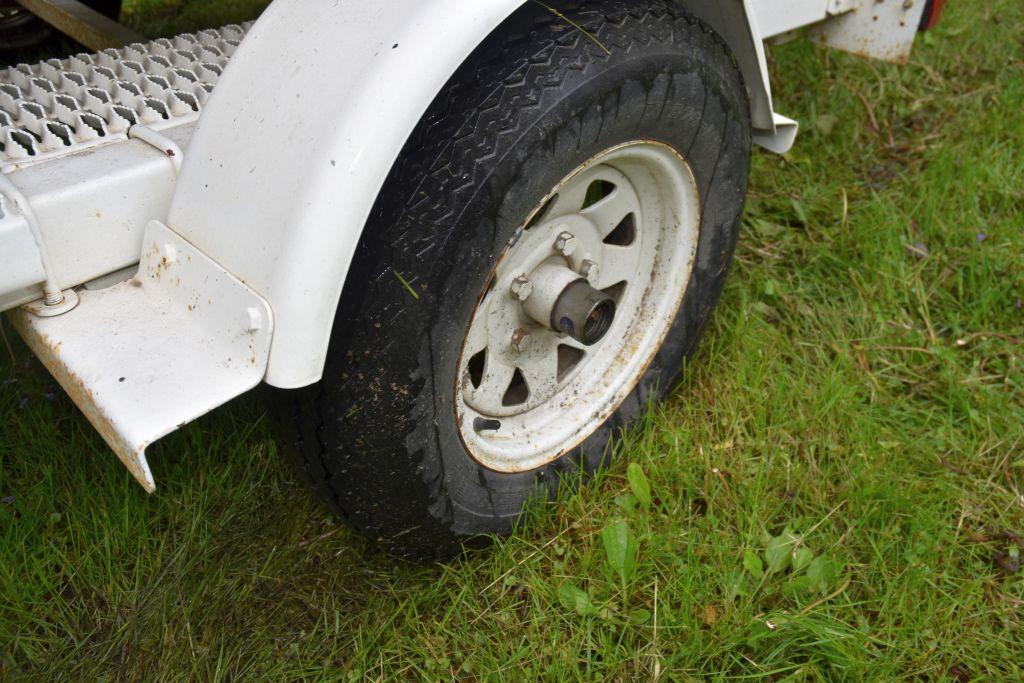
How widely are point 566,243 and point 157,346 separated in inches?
31.5

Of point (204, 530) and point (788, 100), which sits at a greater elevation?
point (788, 100)

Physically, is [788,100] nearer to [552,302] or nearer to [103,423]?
[552,302]

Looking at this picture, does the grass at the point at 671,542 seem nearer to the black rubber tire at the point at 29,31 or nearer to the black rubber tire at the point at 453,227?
the black rubber tire at the point at 453,227

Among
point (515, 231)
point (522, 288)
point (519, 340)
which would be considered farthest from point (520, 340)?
point (515, 231)

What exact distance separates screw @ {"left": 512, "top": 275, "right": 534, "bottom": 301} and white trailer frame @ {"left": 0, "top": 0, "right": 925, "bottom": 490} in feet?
1.66

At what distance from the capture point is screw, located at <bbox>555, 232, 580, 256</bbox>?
1.71m

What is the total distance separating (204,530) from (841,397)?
1.47m

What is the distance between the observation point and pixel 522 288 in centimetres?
167

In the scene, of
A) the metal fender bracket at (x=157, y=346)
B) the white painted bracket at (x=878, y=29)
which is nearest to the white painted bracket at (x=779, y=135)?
the white painted bracket at (x=878, y=29)

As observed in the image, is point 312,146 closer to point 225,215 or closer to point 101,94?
point 225,215

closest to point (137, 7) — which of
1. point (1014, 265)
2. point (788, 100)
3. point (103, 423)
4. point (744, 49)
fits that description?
point (788, 100)

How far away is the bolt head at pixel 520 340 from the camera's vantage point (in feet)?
5.70

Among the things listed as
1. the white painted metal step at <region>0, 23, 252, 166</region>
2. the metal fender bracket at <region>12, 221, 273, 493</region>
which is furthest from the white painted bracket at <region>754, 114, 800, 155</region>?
the metal fender bracket at <region>12, 221, 273, 493</region>

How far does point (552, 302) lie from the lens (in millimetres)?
1673
